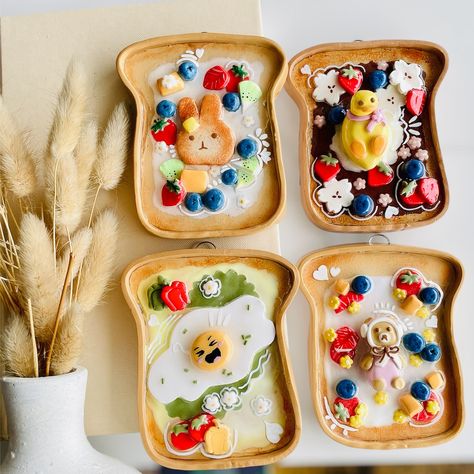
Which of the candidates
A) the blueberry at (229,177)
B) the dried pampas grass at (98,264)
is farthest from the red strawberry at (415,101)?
the dried pampas grass at (98,264)

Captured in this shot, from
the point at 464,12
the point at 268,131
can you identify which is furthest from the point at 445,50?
the point at 268,131

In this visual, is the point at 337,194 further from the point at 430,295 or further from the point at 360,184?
the point at 430,295

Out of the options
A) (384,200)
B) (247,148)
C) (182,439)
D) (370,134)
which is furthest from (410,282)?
(182,439)

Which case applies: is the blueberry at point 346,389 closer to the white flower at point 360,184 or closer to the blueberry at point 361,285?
the blueberry at point 361,285

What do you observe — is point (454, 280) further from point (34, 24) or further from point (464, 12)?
point (34, 24)

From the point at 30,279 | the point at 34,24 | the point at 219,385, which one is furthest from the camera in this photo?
the point at 34,24
